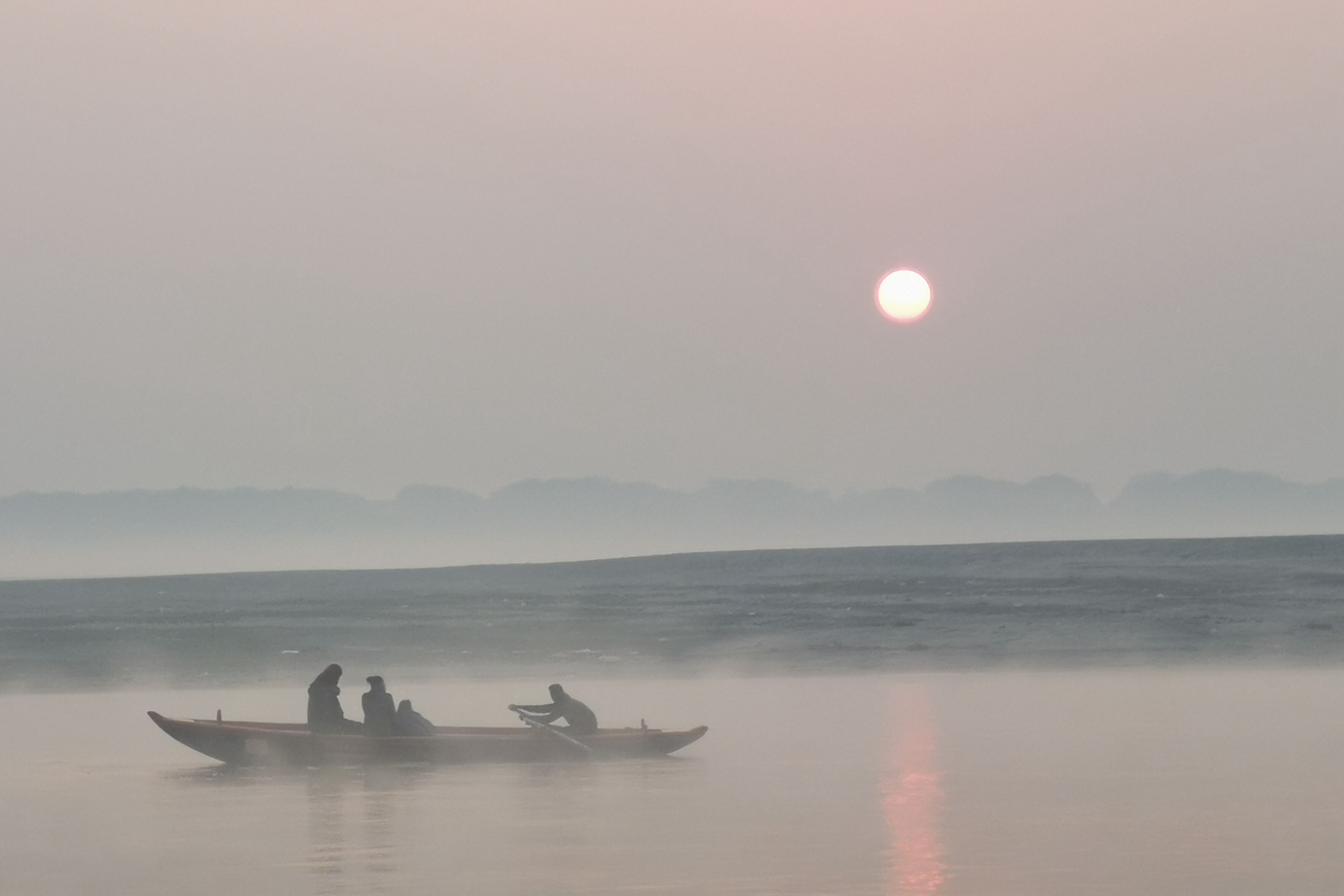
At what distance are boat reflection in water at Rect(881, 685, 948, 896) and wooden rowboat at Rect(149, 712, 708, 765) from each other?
139 inches

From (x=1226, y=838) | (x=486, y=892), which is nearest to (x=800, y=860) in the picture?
(x=486, y=892)

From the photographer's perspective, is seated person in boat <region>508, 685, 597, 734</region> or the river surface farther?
seated person in boat <region>508, 685, 597, 734</region>

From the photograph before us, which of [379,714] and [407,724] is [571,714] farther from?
[379,714]

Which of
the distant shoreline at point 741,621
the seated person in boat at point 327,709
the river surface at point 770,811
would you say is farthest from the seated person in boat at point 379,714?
the distant shoreline at point 741,621

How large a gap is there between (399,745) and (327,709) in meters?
1.40

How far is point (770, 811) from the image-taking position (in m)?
19.5

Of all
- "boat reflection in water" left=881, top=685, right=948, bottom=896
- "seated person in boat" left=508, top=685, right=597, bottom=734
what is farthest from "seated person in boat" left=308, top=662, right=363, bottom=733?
"boat reflection in water" left=881, top=685, right=948, bottom=896

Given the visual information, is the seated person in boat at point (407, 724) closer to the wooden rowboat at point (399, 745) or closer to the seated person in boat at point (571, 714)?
the wooden rowboat at point (399, 745)

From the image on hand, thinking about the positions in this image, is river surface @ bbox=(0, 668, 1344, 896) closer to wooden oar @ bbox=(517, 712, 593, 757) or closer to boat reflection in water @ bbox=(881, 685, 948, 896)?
boat reflection in water @ bbox=(881, 685, 948, 896)

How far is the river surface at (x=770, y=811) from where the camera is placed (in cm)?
1555

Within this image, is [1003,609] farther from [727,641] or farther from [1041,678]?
[1041,678]

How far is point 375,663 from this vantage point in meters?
53.3

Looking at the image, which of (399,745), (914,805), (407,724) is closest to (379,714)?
(407,724)

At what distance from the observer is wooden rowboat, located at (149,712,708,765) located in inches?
988
